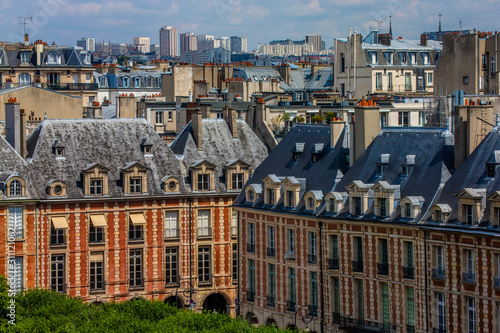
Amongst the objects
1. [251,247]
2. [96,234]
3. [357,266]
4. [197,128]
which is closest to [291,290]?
[251,247]

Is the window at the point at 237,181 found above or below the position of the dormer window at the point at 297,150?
below

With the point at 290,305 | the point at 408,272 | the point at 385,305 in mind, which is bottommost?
the point at 290,305

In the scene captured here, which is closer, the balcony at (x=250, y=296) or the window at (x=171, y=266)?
the balcony at (x=250, y=296)

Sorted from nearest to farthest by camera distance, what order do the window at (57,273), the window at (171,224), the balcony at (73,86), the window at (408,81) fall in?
the window at (57,273)
the window at (171,224)
the window at (408,81)
the balcony at (73,86)

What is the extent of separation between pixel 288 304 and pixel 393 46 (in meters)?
62.2

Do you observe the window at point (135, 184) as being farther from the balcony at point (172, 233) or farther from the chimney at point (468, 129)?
the chimney at point (468, 129)

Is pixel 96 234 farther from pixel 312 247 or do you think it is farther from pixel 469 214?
pixel 469 214

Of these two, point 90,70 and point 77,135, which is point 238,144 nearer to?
point 77,135

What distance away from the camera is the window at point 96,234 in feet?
261

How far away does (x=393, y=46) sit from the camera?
422 feet

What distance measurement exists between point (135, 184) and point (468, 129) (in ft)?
83.1

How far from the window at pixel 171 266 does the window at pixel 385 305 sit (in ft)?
67.8

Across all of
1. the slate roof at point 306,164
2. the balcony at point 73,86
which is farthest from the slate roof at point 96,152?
the balcony at point 73,86

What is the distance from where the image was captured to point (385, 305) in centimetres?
6412
